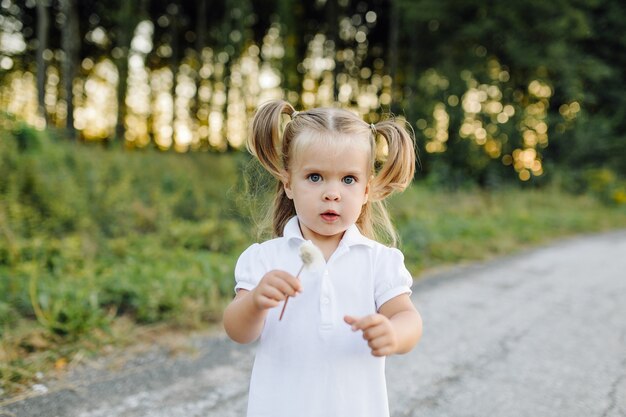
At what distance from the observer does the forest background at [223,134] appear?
11.0 ft

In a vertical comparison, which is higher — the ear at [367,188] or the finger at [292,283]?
the ear at [367,188]

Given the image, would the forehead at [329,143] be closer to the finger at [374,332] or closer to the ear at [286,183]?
the ear at [286,183]

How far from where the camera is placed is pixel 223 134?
19609mm

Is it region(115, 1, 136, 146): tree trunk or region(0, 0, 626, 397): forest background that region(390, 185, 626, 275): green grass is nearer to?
region(0, 0, 626, 397): forest background

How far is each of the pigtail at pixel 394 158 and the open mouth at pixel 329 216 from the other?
0.26 m

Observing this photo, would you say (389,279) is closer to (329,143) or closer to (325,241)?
(325,241)

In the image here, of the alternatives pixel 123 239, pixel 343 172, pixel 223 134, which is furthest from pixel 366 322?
pixel 223 134

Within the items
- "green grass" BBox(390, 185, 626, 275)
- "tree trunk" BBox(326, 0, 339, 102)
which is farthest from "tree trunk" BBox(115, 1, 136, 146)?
"green grass" BBox(390, 185, 626, 275)

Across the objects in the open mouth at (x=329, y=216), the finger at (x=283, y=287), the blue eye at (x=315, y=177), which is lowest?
the finger at (x=283, y=287)

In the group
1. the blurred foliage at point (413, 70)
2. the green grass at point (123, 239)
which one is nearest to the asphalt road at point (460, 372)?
the green grass at point (123, 239)

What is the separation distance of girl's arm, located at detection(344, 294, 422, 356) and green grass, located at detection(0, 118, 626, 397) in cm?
96

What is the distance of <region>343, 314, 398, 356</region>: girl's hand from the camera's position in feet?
3.84

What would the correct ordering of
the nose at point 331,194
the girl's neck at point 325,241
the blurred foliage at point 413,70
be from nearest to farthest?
the nose at point 331,194
the girl's neck at point 325,241
the blurred foliage at point 413,70

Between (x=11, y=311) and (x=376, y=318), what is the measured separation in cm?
255
